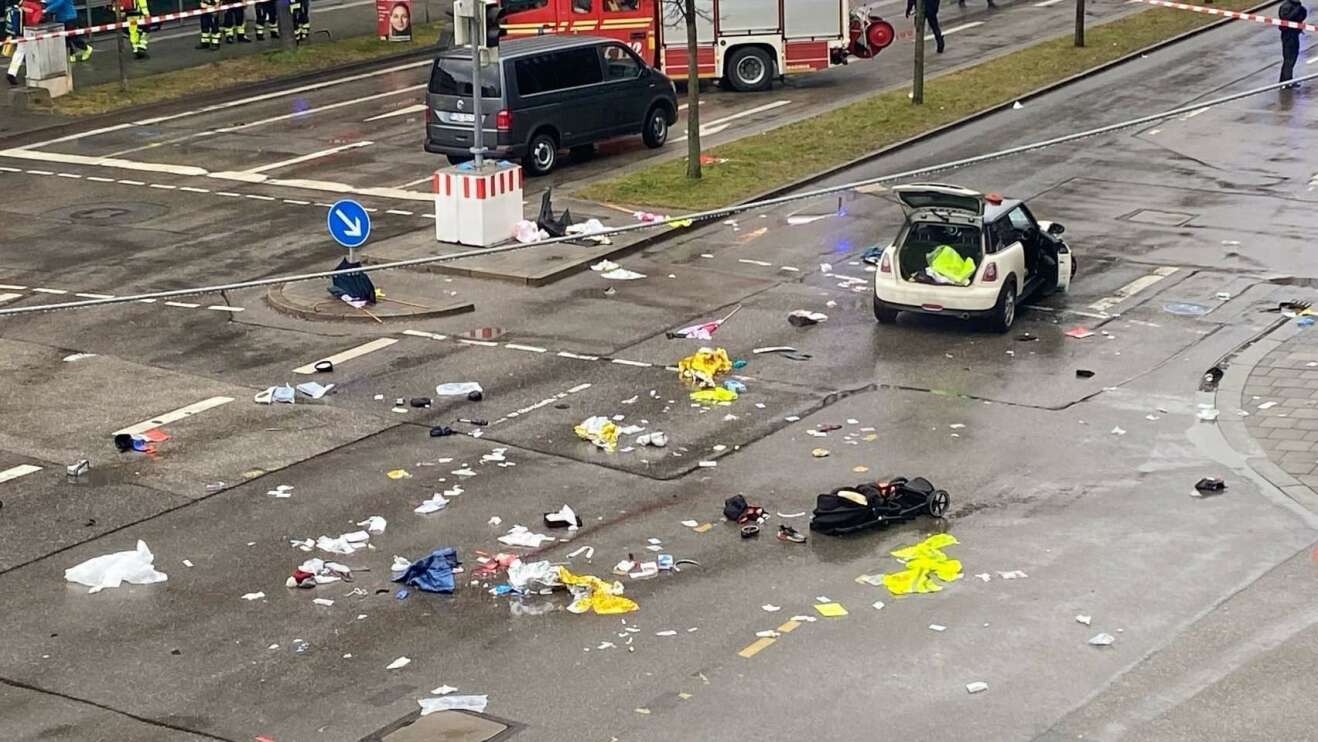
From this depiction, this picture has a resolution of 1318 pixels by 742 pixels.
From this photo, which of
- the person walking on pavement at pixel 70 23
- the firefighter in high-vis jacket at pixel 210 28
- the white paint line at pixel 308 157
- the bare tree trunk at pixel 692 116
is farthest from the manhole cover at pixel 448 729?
the firefighter in high-vis jacket at pixel 210 28

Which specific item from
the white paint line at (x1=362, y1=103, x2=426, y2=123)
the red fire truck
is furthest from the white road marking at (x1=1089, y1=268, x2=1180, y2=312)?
the white paint line at (x1=362, y1=103, x2=426, y2=123)

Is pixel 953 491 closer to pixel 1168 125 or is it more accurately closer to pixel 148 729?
pixel 148 729

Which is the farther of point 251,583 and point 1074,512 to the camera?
point 1074,512

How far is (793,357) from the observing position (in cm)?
1988

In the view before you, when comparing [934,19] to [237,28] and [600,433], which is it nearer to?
[237,28]

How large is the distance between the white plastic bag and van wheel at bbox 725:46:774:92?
2381 cm

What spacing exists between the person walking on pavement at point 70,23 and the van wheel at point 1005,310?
72.4 ft

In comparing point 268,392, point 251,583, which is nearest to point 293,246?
point 268,392

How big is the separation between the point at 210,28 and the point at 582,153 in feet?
43.7

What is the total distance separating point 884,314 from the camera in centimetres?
2091

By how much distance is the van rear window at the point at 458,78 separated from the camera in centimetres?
2811

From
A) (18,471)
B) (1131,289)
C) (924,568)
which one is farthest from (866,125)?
(924,568)

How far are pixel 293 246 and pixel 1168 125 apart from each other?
1580 cm

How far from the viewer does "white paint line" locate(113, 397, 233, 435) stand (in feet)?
58.2
